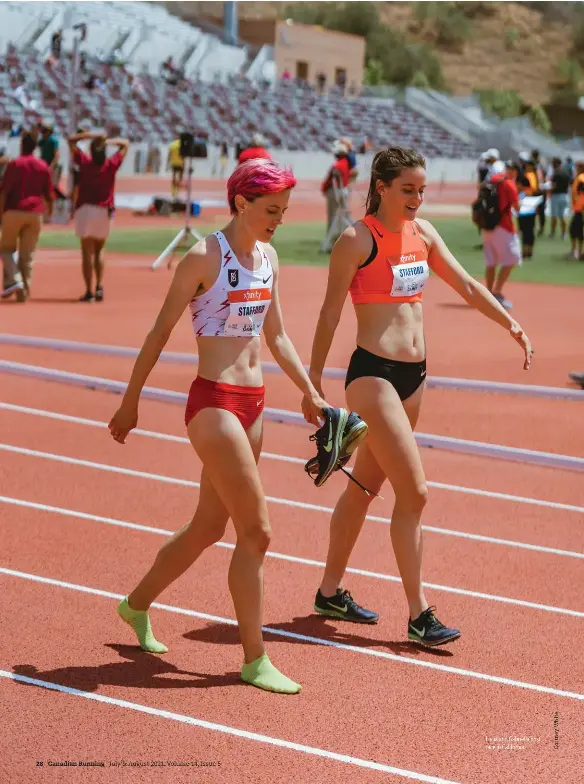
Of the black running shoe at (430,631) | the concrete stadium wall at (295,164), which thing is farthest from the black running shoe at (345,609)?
the concrete stadium wall at (295,164)

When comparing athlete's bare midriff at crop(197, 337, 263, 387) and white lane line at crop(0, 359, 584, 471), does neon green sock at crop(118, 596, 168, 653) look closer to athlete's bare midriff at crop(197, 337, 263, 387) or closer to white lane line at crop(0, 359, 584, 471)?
athlete's bare midriff at crop(197, 337, 263, 387)

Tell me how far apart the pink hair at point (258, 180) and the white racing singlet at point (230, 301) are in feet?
0.63

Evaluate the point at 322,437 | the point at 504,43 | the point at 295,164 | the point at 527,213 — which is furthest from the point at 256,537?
the point at 504,43

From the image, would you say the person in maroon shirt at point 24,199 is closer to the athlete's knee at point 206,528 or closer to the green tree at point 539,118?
the athlete's knee at point 206,528

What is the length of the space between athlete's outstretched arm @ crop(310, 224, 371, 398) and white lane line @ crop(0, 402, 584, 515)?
9.88 ft

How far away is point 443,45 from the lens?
7205 inches

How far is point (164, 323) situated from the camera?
4887 millimetres

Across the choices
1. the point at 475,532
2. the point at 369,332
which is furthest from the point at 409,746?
the point at 475,532

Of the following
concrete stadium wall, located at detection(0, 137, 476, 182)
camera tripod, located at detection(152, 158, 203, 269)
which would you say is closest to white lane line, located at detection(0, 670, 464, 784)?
camera tripod, located at detection(152, 158, 203, 269)

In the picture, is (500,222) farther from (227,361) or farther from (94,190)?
(227,361)

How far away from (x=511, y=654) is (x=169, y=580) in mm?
1523

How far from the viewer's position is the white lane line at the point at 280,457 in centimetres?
814

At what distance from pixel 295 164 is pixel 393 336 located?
176ft

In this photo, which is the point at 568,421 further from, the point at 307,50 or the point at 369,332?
the point at 307,50
